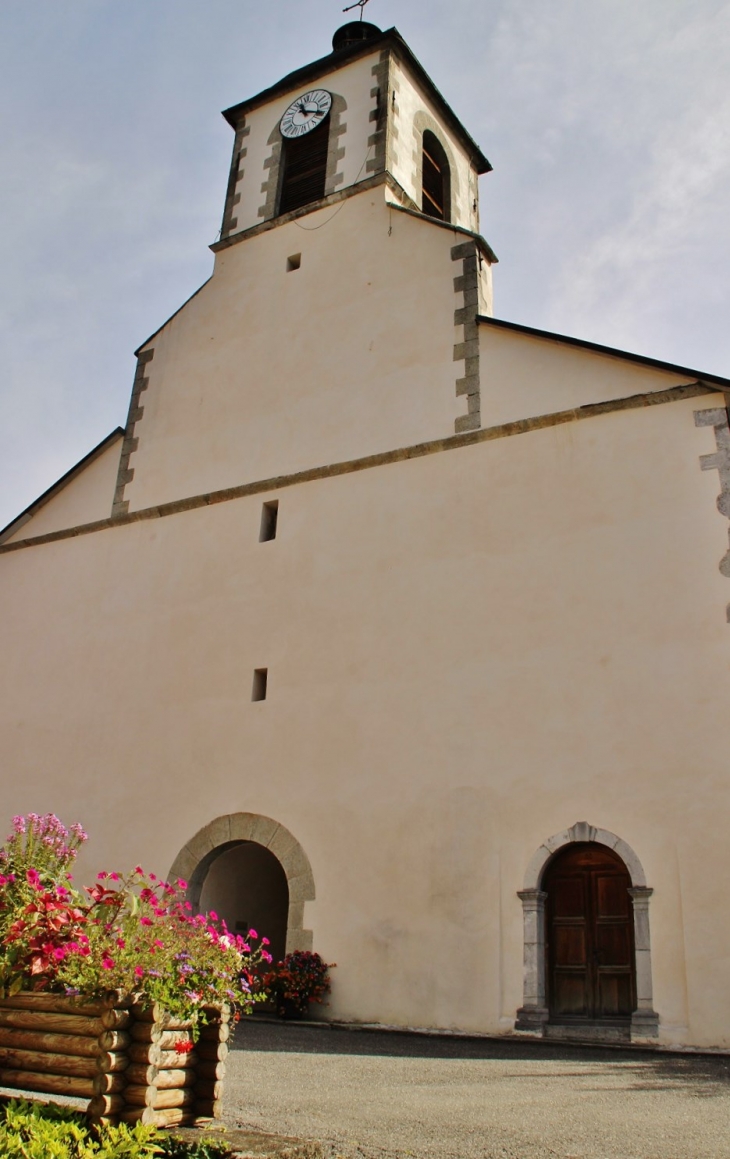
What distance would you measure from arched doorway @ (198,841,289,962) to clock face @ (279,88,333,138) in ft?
34.3

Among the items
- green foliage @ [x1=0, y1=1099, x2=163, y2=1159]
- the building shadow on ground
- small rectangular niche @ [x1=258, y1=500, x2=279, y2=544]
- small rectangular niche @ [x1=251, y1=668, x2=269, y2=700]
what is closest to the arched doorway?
small rectangular niche @ [x1=251, y1=668, x2=269, y2=700]

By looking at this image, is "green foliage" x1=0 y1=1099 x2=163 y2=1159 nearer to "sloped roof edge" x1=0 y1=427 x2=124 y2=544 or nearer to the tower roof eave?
"sloped roof edge" x1=0 y1=427 x2=124 y2=544

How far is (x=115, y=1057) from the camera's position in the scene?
3.61 m

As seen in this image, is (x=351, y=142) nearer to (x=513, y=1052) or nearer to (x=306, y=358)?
(x=306, y=358)

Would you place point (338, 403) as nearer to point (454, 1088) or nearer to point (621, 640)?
point (621, 640)

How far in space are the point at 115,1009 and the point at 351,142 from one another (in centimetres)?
1270

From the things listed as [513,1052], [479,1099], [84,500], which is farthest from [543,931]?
[84,500]

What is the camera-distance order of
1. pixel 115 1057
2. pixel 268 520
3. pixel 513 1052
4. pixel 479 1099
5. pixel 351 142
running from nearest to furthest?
pixel 115 1057 < pixel 479 1099 < pixel 513 1052 < pixel 268 520 < pixel 351 142

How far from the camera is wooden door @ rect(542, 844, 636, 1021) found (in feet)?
26.0

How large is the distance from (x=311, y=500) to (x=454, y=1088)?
701 cm

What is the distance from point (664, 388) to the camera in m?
9.38

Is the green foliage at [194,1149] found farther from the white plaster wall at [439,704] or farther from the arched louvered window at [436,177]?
the arched louvered window at [436,177]

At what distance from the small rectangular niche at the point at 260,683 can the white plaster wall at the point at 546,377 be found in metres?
3.57

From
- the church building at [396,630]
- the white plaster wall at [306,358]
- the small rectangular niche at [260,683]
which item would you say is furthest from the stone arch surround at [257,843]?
the white plaster wall at [306,358]
